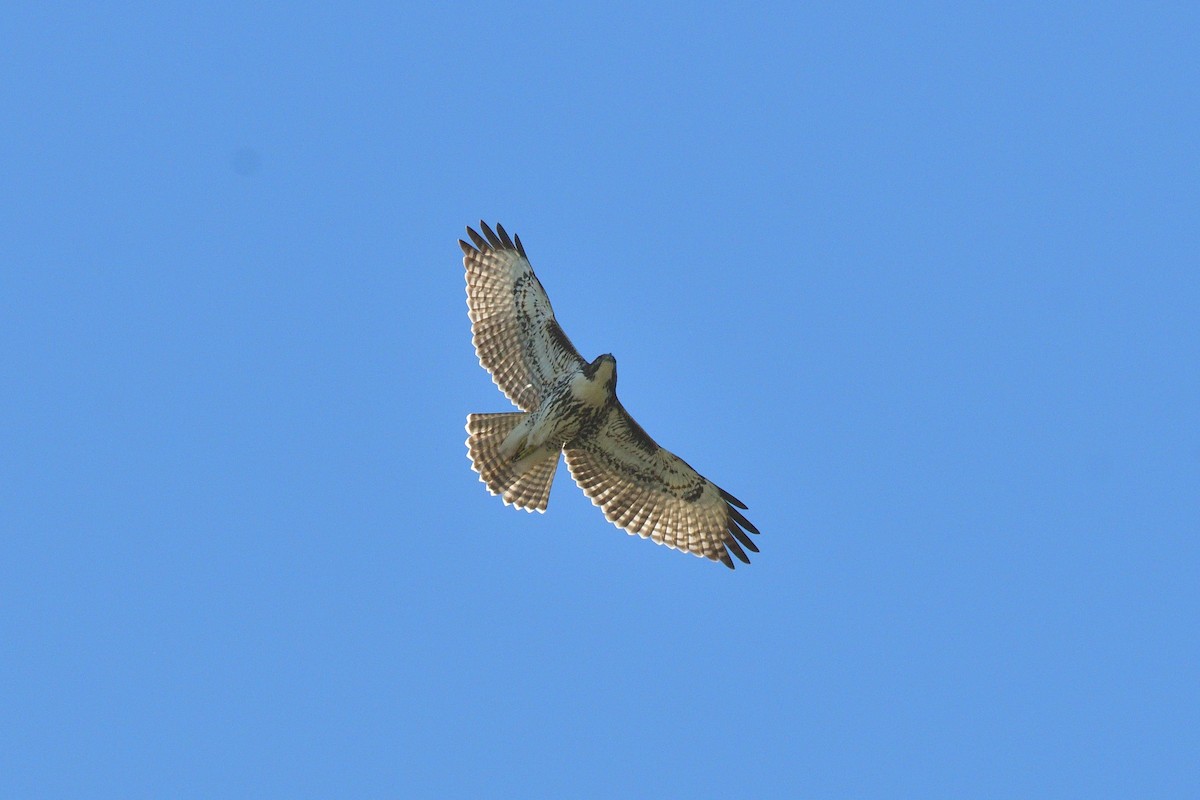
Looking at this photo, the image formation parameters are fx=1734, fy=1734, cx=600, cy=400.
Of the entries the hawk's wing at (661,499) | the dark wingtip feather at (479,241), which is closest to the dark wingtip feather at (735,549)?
the hawk's wing at (661,499)

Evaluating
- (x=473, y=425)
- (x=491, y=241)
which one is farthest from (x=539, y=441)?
(x=491, y=241)

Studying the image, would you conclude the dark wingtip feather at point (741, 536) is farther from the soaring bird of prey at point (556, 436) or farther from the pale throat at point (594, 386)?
the pale throat at point (594, 386)

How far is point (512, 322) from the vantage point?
1755cm

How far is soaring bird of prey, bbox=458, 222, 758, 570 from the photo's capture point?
678 inches

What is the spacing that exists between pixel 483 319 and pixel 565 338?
2.94 feet

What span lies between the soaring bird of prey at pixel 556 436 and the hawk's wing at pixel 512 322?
0.03 feet

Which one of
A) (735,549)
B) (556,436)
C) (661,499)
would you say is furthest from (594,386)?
(735,549)

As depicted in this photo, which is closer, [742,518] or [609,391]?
[609,391]

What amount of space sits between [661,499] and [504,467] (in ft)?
5.80

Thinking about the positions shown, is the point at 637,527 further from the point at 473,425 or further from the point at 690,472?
the point at 473,425

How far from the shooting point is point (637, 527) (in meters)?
18.2

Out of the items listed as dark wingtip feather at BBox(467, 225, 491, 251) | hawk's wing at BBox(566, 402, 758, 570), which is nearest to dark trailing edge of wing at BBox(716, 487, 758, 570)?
hawk's wing at BBox(566, 402, 758, 570)

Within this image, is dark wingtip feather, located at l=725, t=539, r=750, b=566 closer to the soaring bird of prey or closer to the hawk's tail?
the soaring bird of prey

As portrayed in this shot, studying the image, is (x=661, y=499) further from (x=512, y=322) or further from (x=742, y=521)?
(x=512, y=322)
